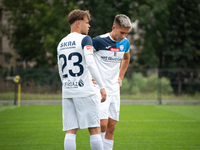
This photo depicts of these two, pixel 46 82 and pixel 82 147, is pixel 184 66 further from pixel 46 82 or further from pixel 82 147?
pixel 82 147

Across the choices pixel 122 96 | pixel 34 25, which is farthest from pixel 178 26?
pixel 34 25

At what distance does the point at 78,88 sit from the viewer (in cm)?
371

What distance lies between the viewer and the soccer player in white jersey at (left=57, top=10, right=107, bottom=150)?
368cm

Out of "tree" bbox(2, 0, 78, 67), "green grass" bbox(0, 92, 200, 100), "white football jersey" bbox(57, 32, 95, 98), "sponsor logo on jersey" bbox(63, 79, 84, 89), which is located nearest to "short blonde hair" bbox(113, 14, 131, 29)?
"white football jersey" bbox(57, 32, 95, 98)

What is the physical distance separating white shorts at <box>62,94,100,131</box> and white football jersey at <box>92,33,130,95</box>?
90 centimetres

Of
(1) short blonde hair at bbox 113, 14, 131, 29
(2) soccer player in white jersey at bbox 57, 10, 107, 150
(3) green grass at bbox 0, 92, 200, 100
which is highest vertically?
(1) short blonde hair at bbox 113, 14, 131, 29

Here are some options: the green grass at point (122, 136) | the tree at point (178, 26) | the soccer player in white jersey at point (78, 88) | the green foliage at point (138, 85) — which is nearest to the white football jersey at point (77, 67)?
the soccer player in white jersey at point (78, 88)

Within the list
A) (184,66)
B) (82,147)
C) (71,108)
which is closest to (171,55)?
(184,66)

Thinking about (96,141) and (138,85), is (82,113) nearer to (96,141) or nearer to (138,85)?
(96,141)

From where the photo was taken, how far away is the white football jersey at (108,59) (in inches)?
180

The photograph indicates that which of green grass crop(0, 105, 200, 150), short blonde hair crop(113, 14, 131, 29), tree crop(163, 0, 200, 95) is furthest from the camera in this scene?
tree crop(163, 0, 200, 95)

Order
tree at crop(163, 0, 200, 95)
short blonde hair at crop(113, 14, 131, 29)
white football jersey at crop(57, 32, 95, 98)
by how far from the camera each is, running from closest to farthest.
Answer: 1. white football jersey at crop(57, 32, 95, 98)
2. short blonde hair at crop(113, 14, 131, 29)
3. tree at crop(163, 0, 200, 95)

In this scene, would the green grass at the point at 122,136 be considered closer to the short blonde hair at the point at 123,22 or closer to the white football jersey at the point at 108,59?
the white football jersey at the point at 108,59

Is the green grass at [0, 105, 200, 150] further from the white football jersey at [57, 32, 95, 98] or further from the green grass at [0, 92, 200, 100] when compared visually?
the green grass at [0, 92, 200, 100]
